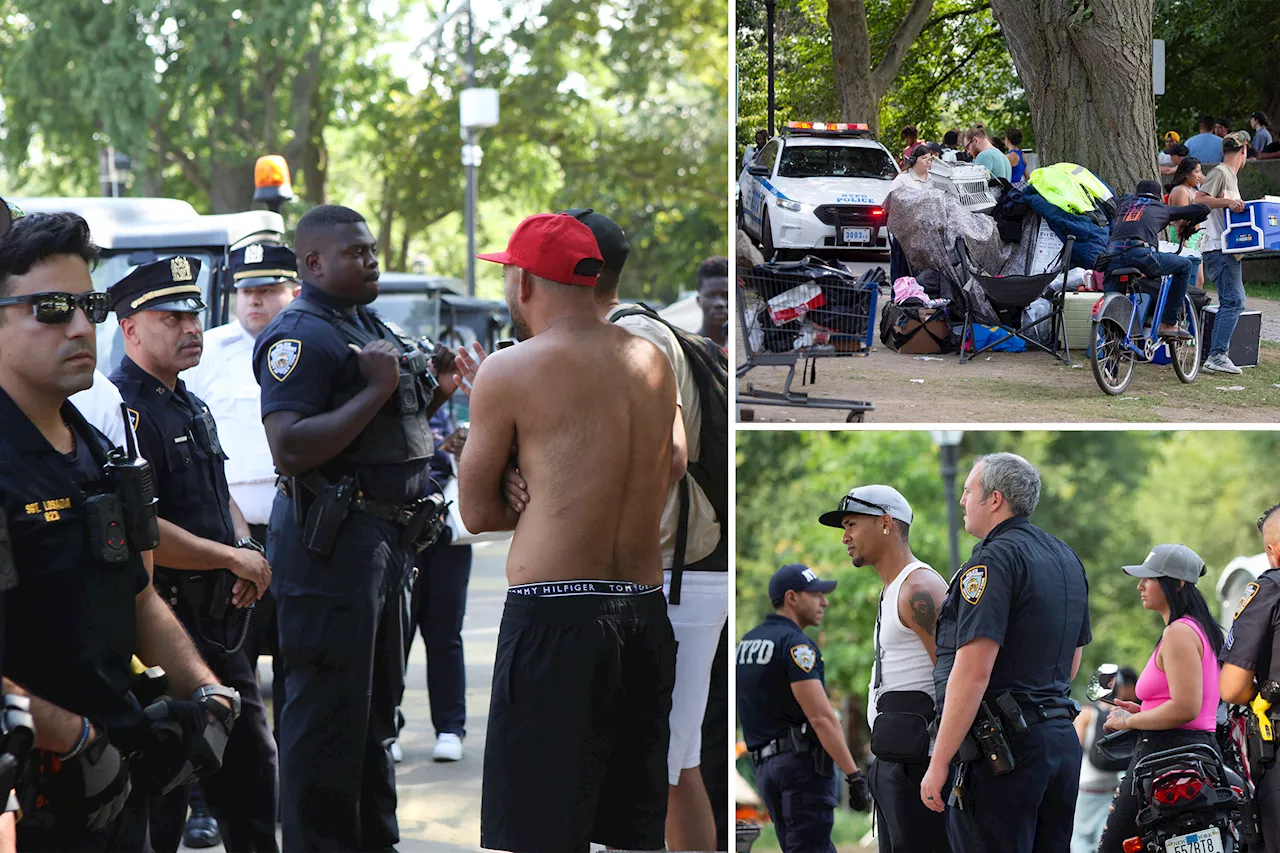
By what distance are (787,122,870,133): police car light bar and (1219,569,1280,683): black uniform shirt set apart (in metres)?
6.25

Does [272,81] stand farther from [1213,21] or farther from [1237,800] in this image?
[1237,800]

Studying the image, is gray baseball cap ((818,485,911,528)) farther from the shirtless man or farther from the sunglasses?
the sunglasses

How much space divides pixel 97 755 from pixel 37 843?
28 centimetres

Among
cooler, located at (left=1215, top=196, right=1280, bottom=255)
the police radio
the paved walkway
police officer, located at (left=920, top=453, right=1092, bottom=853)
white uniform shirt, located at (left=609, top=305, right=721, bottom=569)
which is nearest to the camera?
the police radio

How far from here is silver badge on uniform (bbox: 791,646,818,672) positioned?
Answer: 5.62 meters

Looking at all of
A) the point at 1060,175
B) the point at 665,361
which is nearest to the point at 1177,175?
the point at 1060,175

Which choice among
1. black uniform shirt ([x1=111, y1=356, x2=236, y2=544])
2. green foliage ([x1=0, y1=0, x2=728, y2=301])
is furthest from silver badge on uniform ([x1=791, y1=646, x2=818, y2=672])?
green foliage ([x1=0, y1=0, x2=728, y2=301])

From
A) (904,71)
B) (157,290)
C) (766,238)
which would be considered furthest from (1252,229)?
(157,290)

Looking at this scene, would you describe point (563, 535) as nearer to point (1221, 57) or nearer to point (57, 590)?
point (57, 590)

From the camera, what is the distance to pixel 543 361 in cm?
385

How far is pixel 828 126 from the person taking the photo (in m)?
10.9

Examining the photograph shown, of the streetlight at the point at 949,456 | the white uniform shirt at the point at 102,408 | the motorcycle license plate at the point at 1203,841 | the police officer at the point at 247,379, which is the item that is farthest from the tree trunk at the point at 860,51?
the white uniform shirt at the point at 102,408

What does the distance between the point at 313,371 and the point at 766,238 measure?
7.57 m

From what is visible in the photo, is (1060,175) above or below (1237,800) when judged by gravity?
above
